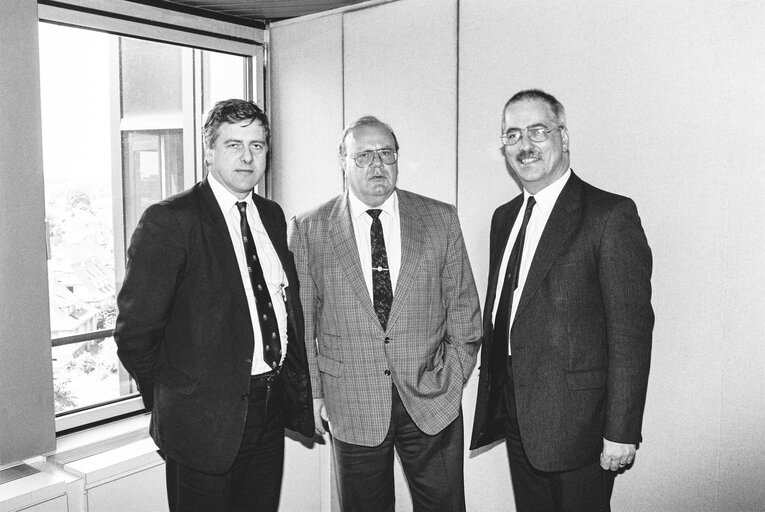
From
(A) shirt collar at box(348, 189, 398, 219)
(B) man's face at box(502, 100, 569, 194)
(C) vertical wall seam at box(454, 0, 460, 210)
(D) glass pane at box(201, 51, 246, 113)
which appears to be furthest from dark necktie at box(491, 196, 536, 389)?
(D) glass pane at box(201, 51, 246, 113)

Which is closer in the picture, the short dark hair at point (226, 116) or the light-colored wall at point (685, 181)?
the short dark hair at point (226, 116)

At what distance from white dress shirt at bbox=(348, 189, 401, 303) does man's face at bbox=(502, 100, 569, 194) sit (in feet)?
1.89

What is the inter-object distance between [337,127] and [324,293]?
1478mm

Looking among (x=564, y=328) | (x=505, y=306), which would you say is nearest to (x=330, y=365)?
(x=505, y=306)

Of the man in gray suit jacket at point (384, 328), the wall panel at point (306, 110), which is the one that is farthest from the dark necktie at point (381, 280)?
the wall panel at point (306, 110)

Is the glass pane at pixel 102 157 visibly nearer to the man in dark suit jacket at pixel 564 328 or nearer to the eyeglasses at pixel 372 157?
the eyeglasses at pixel 372 157

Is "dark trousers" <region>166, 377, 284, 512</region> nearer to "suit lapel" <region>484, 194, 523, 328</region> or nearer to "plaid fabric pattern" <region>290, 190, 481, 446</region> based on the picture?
"plaid fabric pattern" <region>290, 190, 481, 446</region>

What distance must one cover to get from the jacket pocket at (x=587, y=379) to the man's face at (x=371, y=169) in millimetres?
1047

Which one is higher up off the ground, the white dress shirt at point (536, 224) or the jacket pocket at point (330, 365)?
the white dress shirt at point (536, 224)

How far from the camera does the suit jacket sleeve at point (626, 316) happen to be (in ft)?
6.96

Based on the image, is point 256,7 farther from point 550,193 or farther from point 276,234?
point 550,193

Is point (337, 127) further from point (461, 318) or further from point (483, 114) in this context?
point (461, 318)

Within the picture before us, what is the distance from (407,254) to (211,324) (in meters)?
0.85

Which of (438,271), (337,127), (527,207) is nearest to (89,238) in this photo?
(337,127)
